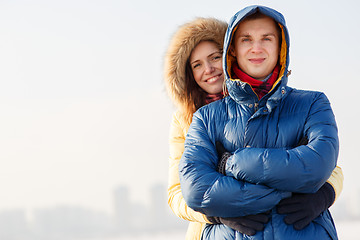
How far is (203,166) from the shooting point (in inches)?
74.0

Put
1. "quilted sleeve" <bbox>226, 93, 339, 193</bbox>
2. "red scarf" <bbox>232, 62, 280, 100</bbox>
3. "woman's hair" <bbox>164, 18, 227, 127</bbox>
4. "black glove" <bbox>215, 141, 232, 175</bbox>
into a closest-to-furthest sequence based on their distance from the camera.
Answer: "quilted sleeve" <bbox>226, 93, 339, 193</bbox>
"black glove" <bbox>215, 141, 232, 175</bbox>
"red scarf" <bbox>232, 62, 280, 100</bbox>
"woman's hair" <bbox>164, 18, 227, 127</bbox>

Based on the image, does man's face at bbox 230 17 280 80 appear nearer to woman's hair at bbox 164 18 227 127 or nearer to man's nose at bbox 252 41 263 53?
man's nose at bbox 252 41 263 53

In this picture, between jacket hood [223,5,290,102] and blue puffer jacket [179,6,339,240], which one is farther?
jacket hood [223,5,290,102]

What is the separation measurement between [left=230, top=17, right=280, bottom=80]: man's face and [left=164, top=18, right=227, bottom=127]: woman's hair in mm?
747

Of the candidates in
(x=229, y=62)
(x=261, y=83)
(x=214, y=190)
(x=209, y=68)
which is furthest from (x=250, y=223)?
(x=209, y=68)

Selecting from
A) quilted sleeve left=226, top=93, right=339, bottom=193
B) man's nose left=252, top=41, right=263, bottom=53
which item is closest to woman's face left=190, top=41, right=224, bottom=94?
man's nose left=252, top=41, right=263, bottom=53

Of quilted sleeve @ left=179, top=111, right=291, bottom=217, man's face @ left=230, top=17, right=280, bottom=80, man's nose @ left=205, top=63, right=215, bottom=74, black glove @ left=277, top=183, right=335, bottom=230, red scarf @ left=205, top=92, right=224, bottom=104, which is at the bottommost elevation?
black glove @ left=277, top=183, right=335, bottom=230

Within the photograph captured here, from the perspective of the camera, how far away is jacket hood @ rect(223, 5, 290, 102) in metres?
1.96

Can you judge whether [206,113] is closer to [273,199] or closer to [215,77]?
[273,199]

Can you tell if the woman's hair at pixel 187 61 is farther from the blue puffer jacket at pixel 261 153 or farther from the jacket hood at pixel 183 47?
the blue puffer jacket at pixel 261 153

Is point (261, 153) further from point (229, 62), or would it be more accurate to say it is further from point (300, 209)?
point (229, 62)

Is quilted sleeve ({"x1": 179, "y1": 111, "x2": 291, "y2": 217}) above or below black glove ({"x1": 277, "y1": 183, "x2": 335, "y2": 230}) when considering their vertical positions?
above

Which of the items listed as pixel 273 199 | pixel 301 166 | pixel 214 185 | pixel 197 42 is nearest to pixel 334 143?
pixel 301 166

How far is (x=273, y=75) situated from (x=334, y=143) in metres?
0.40
